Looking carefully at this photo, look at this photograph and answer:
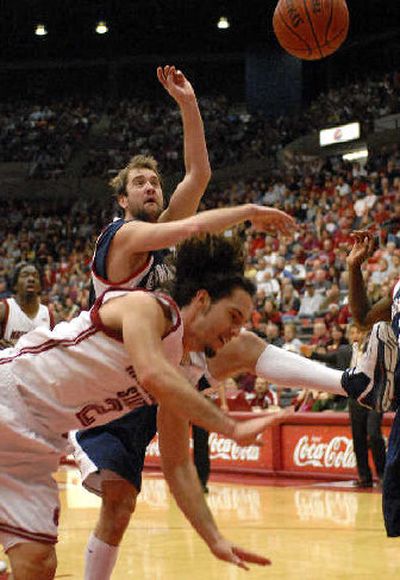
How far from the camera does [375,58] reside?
89.8ft

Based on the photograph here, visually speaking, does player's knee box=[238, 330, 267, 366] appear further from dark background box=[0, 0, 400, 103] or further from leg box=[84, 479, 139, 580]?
dark background box=[0, 0, 400, 103]

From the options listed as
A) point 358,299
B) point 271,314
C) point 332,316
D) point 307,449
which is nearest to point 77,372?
point 358,299

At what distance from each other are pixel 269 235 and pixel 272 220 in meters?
5.15

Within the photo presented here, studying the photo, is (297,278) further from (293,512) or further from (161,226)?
(161,226)

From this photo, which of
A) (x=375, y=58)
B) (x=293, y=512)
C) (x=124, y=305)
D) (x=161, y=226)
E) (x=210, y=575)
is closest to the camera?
(x=124, y=305)

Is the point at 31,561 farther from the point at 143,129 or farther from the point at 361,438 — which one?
the point at 143,129

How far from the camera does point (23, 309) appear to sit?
22.6 feet

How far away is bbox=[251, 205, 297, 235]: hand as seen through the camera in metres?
3.41

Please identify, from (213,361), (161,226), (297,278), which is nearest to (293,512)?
(213,361)

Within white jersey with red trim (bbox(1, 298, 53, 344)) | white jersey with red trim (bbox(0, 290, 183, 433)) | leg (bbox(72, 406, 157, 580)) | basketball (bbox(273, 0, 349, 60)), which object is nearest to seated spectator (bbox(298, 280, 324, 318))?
basketball (bbox(273, 0, 349, 60))

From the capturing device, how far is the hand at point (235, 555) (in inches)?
112

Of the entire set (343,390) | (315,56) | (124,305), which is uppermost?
(315,56)

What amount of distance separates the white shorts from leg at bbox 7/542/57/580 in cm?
2

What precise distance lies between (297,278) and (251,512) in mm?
8165
